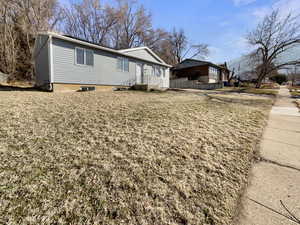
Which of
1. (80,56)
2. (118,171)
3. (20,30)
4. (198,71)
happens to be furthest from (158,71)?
(20,30)

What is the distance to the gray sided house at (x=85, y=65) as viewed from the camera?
7715mm

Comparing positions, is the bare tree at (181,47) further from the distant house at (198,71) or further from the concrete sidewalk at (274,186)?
the concrete sidewalk at (274,186)

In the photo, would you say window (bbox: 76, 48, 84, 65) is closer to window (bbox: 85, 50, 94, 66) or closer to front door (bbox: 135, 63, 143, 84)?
window (bbox: 85, 50, 94, 66)

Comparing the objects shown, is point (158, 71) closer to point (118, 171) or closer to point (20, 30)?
point (118, 171)

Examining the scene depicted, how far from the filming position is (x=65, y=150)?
2113mm

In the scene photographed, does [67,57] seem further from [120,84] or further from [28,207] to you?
[28,207]

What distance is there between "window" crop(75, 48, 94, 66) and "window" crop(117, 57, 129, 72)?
7.15ft

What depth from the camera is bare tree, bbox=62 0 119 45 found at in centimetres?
1992

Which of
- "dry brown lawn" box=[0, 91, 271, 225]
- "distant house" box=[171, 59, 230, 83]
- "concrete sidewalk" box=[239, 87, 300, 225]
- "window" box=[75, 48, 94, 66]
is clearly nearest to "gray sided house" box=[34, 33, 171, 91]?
"window" box=[75, 48, 94, 66]

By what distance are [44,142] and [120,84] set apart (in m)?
9.16

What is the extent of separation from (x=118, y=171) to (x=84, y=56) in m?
9.05

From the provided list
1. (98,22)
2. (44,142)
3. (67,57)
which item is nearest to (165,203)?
(44,142)

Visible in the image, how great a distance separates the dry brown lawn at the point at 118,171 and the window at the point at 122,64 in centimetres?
852

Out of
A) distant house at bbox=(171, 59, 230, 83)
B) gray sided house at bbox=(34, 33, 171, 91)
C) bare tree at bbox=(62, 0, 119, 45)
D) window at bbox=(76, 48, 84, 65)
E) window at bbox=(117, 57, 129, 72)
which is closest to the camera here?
gray sided house at bbox=(34, 33, 171, 91)
